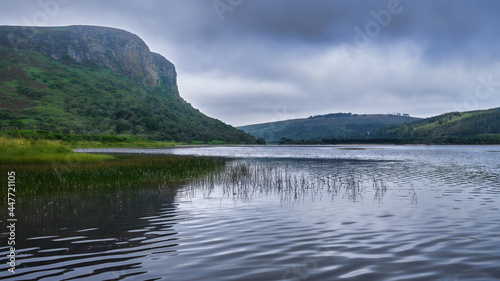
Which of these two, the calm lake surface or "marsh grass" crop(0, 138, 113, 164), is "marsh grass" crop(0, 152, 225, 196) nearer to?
the calm lake surface

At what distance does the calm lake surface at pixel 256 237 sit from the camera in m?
7.55

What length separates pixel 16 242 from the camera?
963cm

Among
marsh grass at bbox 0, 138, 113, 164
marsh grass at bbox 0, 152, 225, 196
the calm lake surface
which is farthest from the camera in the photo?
marsh grass at bbox 0, 138, 113, 164

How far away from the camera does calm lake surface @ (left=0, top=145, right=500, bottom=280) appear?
755 centimetres

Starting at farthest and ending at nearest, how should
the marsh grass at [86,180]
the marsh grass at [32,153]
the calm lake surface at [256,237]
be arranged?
the marsh grass at [32,153]
the marsh grass at [86,180]
the calm lake surface at [256,237]

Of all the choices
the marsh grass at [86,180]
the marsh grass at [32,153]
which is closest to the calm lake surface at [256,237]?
the marsh grass at [86,180]

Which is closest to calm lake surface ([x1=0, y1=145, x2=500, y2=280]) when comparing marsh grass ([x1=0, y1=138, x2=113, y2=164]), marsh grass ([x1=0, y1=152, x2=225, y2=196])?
marsh grass ([x1=0, y1=152, x2=225, y2=196])

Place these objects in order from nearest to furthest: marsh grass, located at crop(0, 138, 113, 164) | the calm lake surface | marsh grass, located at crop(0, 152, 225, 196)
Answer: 1. the calm lake surface
2. marsh grass, located at crop(0, 152, 225, 196)
3. marsh grass, located at crop(0, 138, 113, 164)

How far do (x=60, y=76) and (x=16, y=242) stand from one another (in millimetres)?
218607

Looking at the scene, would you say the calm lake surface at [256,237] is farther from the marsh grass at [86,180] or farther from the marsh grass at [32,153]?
the marsh grass at [32,153]

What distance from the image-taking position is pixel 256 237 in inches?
417

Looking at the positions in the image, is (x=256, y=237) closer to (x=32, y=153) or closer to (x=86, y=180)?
(x=86, y=180)

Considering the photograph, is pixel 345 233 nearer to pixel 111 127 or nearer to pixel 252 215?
pixel 252 215

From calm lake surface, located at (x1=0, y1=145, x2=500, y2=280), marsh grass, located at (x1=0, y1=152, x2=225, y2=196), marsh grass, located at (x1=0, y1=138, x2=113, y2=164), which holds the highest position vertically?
marsh grass, located at (x1=0, y1=138, x2=113, y2=164)
